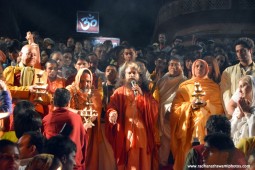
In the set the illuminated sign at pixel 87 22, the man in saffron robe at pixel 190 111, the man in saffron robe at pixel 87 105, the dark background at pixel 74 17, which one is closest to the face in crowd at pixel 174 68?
the man in saffron robe at pixel 190 111

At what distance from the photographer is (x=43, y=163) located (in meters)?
5.69

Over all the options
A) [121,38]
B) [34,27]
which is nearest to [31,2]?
[34,27]

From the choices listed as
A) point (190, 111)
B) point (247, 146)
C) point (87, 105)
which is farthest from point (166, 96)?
point (247, 146)

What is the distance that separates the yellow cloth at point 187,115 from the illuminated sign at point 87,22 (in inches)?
546

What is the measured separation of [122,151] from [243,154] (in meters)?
3.19

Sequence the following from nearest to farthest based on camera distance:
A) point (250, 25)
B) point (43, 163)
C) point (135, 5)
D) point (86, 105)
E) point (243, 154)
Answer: point (43, 163)
point (243, 154)
point (86, 105)
point (250, 25)
point (135, 5)

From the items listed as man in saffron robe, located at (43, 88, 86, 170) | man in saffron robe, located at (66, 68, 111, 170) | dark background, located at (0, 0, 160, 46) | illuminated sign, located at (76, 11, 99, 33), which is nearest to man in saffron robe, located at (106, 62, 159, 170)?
man in saffron robe, located at (66, 68, 111, 170)

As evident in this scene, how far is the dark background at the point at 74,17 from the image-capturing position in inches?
838

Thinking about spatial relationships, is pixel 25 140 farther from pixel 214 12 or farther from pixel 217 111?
pixel 214 12

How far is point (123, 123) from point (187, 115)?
0.96m

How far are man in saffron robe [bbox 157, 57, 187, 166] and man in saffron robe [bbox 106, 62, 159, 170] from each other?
0.29 meters

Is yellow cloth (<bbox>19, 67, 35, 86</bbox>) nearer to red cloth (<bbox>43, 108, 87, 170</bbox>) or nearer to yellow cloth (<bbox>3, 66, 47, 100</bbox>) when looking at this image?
yellow cloth (<bbox>3, 66, 47, 100</bbox>)

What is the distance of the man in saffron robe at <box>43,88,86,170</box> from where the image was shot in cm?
808

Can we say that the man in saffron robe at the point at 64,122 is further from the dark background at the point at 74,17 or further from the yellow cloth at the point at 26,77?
the dark background at the point at 74,17
